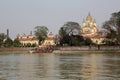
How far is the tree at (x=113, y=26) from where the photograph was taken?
9765 cm

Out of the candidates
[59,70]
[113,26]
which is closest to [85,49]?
Result: [113,26]

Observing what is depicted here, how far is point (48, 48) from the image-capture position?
10675cm

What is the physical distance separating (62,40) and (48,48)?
11733 mm

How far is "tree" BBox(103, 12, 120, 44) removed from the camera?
97.7m

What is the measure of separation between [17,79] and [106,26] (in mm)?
80225

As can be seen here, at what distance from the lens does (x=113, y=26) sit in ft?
332

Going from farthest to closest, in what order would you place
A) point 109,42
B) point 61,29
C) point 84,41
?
point 61,29 < point 84,41 < point 109,42

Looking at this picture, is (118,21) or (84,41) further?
(84,41)

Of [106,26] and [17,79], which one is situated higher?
[106,26]

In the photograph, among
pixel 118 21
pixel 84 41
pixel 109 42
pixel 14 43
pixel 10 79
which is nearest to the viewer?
pixel 10 79

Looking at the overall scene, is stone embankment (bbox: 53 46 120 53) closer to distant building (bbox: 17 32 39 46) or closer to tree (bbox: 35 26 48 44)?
tree (bbox: 35 26 48 44)

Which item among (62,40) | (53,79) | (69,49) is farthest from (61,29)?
(53,79)

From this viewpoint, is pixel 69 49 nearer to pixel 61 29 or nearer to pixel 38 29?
pixel 61 29

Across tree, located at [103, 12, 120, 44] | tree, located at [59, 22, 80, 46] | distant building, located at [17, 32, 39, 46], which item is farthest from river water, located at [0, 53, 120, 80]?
distant building, located at [17, 32, 39, 46]
